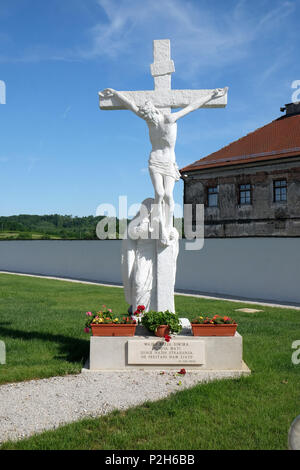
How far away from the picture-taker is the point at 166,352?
541cm

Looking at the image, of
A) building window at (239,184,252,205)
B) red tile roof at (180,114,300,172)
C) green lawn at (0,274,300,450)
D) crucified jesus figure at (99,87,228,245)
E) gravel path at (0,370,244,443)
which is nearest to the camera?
green lawn at (0,274,300,450)

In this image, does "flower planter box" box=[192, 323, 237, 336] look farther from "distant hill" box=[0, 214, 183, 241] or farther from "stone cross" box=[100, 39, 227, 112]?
"distant hill" box=[0, 214, 183, 241]

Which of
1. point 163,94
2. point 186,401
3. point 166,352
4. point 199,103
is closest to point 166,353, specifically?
point 166,352

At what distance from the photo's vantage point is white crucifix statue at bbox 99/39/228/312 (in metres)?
6.07

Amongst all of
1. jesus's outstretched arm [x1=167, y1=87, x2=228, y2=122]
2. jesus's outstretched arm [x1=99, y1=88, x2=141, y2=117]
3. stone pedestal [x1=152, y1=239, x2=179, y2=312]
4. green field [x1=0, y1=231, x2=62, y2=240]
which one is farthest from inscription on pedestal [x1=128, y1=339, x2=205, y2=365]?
green field [x1=0, y1=231, x2=62, y2=240]

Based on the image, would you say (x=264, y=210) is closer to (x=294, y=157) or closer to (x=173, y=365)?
(x=294, y=157)

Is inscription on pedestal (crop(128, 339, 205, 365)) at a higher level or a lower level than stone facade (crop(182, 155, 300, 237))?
lower

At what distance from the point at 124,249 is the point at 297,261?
30.0ft

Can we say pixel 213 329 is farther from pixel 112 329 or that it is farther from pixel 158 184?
pixel 158 184

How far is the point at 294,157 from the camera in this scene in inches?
800

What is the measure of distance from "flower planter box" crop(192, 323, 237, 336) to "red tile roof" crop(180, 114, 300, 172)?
16689 millimetres

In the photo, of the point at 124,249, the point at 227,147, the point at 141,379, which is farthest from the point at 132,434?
the point at 227,147

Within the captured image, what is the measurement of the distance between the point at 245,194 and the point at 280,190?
2001 millimetres

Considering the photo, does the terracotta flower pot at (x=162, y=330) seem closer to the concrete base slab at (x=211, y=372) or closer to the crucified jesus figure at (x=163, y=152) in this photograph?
the concrete base slab at (x=211, y=372)
